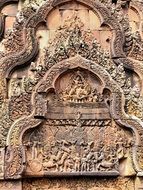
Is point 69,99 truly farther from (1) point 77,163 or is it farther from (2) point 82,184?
(2) point 82,184

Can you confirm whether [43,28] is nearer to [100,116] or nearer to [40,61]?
[40,61]

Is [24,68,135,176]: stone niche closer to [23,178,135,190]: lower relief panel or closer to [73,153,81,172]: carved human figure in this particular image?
[73,153,81,172]: carved human figure

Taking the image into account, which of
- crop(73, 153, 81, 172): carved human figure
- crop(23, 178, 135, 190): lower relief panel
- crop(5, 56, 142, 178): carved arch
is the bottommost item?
crop(23, 178, 135, 190): lower relief panel

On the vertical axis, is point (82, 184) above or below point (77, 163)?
below

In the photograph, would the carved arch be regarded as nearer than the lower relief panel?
Yes

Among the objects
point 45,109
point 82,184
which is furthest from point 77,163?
point 45,109

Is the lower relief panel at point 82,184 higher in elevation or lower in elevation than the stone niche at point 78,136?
lower

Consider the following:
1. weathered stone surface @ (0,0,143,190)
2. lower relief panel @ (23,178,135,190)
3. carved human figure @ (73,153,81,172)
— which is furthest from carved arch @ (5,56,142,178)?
carved human figure @ (73,153,81,172)

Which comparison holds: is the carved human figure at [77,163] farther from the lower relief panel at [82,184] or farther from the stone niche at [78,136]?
the lower relief panel at [82,184]

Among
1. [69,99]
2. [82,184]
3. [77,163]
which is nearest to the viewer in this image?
[77,163]

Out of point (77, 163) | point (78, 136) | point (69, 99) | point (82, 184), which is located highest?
point (69, 99)

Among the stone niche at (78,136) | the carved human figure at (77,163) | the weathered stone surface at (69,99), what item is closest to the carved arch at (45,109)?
the weathered stone surface at (69,99)

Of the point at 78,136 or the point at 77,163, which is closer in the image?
the point at 77,163

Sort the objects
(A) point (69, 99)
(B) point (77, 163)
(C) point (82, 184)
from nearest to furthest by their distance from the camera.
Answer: (B) point (77, 163) < (C) point (82, 184) < (A) point (69, 99)
